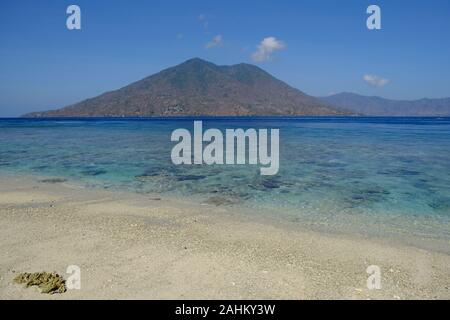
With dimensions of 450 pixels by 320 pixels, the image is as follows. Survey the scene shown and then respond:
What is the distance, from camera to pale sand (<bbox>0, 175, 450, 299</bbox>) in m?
6.69

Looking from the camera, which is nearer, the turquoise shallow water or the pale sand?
the pale sand

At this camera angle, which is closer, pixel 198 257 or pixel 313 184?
pixel 198 257

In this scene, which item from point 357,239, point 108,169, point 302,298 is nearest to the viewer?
point 302,298

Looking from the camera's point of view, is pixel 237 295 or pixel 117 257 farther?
pixel 117 257

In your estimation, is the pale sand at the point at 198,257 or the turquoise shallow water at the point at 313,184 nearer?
the pale sand at the point at 198,257

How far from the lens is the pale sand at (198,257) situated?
6.69 m

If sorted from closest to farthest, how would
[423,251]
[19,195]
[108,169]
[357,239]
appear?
1. [423,251]
2. [357,239]
3. [19,195]
4. [108,169]

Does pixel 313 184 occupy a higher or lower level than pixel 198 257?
higher

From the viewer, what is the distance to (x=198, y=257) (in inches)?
323

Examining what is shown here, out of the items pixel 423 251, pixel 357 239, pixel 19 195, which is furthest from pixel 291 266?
pixel 19 195

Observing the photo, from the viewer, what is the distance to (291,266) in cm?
783
